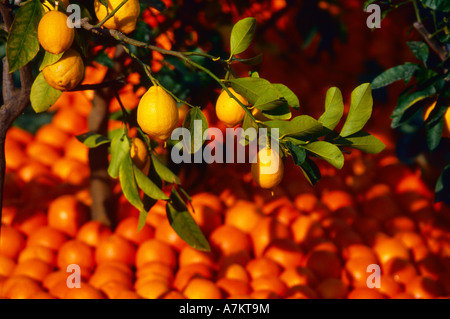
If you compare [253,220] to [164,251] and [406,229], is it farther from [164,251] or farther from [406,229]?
[406,229]

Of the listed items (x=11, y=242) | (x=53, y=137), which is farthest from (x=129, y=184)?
(x=53, y=137)

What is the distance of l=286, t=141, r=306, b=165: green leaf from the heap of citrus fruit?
605mm

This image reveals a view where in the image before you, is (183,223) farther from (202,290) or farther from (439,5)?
(439,5)

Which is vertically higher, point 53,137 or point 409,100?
point 53,137

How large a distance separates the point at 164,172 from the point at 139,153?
46 mm

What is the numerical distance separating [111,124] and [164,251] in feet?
2.02

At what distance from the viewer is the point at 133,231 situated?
1.39 m

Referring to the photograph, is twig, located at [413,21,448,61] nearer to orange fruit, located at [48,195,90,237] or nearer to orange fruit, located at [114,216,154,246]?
orange fruit, located at [114,216,154,246]

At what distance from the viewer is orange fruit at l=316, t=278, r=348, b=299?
3.98ft

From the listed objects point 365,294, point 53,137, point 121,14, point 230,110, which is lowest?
Result: point 365,294

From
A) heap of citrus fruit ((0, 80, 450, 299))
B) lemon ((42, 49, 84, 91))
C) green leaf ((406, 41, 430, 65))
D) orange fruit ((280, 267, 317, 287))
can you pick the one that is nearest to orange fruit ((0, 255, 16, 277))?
heap of citrus fruit ((0, 80, 450, 299))

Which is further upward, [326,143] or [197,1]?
[197,1]
